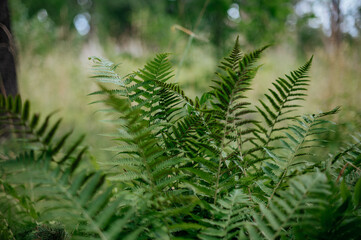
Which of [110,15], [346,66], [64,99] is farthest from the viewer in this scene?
[110,15]

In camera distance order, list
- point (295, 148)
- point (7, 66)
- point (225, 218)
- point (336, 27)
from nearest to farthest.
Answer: point (225, 218), point (295, 148), point (7, 66), point (336, 27)

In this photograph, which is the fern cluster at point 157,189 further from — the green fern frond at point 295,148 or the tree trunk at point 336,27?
the tree trunk at point 336,27

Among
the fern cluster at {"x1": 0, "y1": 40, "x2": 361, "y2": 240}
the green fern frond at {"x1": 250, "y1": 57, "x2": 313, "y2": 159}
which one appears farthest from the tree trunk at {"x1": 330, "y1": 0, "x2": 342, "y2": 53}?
the fern cluster at {"x1": 0, "y1": 40, "x2": 361, "y2": 240}

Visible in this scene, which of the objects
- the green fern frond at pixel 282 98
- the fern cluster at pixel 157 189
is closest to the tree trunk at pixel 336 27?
the green fern frond at pixel 282 98

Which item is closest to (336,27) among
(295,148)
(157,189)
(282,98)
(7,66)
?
(282,98)

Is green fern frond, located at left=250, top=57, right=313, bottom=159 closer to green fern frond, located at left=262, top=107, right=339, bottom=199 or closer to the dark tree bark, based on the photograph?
green fern frond, located at left=262, top=107, right=339, bottom=199

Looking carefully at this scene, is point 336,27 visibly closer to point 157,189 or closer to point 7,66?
point 7,66

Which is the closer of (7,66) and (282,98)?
(282,98)

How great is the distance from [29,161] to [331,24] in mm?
4172

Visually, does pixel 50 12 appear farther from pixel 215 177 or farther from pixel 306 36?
pixel 215 177

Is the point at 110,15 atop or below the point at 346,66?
atop

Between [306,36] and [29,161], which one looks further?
[306,36]

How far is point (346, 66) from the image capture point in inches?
117

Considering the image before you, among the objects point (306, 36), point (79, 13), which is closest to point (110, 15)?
point (79, 13)
